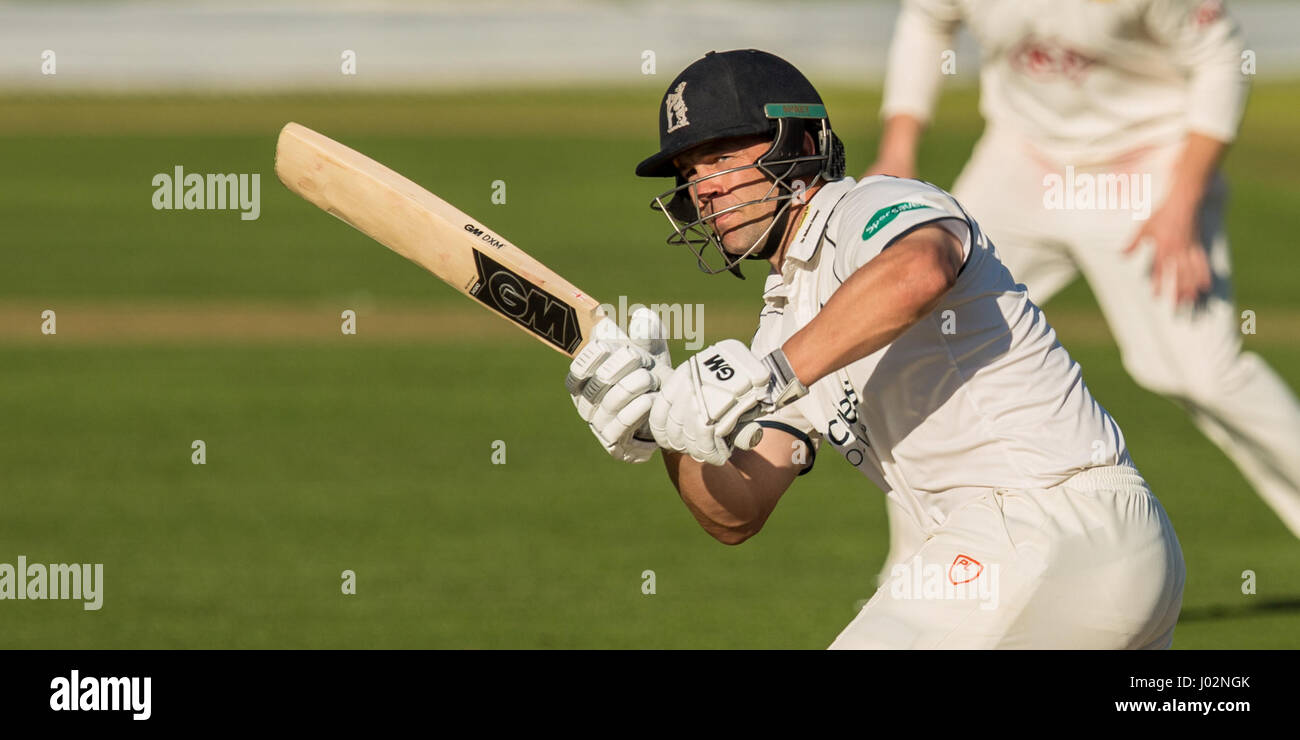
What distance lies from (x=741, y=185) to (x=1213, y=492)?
6.02 meters

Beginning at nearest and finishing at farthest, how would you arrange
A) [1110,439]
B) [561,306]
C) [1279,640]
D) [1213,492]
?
[1110,439], [561,306], [1279,640], [1213,492]

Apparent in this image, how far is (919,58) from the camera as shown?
6988mm

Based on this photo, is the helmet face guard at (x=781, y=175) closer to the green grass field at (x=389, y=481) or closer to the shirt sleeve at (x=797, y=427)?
the shirt sleeve at (x=797, y=427)

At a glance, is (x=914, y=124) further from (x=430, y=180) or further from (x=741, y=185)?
(x=430, y=180)

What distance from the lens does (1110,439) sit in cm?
416

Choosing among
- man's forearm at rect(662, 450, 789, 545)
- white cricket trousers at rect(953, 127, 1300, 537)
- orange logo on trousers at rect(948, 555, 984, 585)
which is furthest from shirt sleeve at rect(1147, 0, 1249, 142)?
orange logo on trousers at rect(948, 555, 984, 585)

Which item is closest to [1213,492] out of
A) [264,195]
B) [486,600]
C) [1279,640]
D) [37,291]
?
[1279,640]

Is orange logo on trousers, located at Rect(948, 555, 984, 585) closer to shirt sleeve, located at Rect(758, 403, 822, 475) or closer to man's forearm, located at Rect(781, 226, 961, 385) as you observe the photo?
man's forearm, located at Rect(781, 226, 961, 385)

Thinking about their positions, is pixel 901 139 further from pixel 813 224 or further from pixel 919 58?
pixel 813 224

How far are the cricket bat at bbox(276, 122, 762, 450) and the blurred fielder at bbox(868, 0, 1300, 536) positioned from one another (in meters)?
2.47

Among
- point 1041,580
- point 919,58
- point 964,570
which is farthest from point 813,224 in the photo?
point 919,58

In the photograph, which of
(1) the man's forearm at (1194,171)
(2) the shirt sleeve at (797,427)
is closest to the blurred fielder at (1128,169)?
(1) the man's forearm at (1194,171)

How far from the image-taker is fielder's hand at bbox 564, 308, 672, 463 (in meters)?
4.08

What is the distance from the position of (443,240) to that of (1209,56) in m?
3.54
